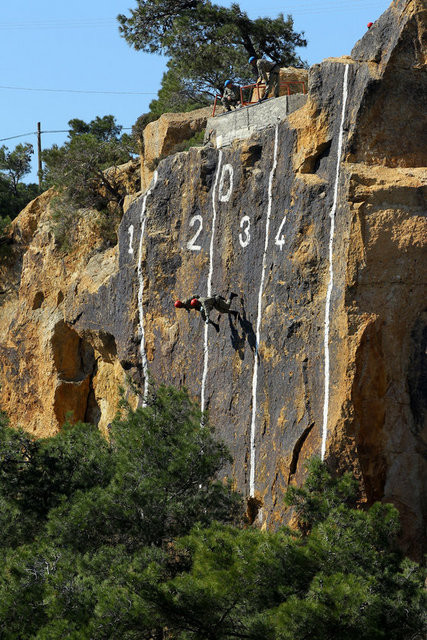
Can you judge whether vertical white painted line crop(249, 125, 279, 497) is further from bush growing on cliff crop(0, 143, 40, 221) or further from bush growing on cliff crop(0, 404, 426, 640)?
bush growing on cliff crop(0, 143, 40, 221)

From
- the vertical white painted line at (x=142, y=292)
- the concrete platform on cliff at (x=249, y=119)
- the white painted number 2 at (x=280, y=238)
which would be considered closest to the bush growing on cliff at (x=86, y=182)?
the vertical white painted line at (x=142, y=292)

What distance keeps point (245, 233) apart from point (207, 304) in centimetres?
137

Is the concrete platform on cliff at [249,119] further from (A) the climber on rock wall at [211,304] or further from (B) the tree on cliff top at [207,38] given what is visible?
(B) the tree on cliff top at [207,38]

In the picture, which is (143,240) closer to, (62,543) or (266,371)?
(266,371)

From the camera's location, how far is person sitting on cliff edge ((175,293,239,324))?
53.7 feet

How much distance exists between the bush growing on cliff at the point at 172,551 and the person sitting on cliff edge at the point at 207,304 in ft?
7.56

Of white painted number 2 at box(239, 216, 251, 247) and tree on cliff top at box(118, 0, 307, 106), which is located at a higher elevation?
tree on cliff top at box(118, 0, 307, 106)

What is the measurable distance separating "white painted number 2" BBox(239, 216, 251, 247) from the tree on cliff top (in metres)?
12.3

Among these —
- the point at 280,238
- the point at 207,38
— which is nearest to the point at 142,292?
the point at 280,238

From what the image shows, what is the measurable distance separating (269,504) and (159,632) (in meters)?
3.77

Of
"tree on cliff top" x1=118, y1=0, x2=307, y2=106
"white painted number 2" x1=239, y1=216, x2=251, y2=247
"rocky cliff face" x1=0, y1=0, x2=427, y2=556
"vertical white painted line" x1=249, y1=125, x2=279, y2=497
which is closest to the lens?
"rocky cliff face" x1=0, y1=0, x2=427, y2=556

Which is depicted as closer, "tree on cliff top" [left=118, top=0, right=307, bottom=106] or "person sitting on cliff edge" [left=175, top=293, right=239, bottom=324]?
"person sitting on cliff edge" [left=175, top=293, right=239, bottom=324]

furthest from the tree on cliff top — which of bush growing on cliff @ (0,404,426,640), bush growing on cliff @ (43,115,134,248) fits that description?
bush growing on cliff @ (0,404,426,640)

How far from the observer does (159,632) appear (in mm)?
11539
